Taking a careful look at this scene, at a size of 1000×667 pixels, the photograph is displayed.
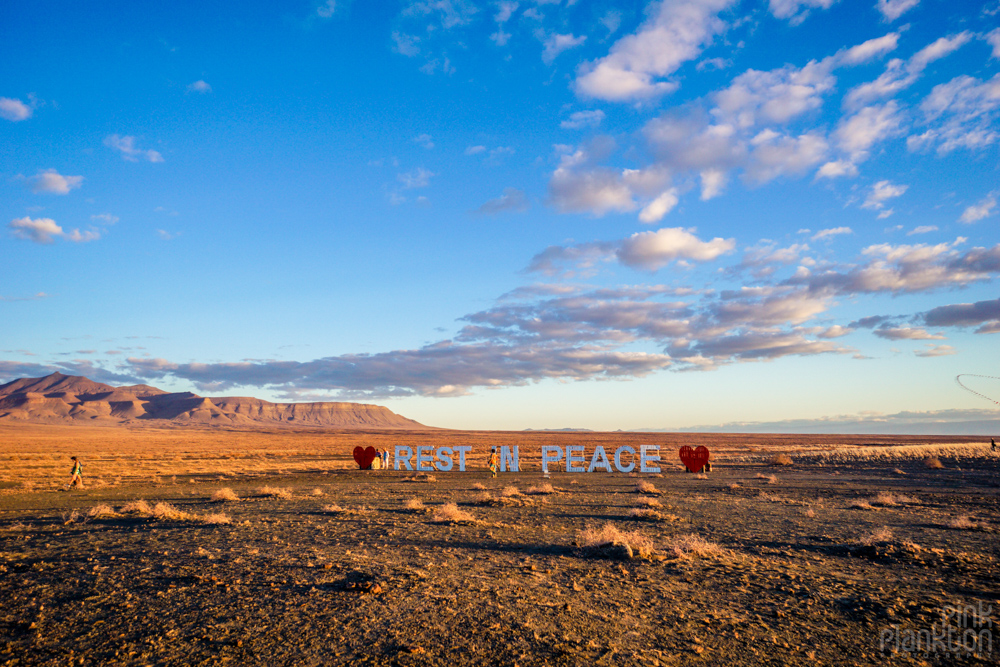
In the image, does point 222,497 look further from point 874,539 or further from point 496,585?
point 874,539

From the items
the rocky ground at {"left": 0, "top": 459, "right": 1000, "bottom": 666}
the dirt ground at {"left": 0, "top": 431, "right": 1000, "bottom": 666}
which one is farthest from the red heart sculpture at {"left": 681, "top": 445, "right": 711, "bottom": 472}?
the rocky ground at {"left": 0, "top": 459, "right": 1000, "bottom": 666}

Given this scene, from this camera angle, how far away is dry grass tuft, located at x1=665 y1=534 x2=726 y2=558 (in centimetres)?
1075

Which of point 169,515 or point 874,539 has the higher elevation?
point 874,539

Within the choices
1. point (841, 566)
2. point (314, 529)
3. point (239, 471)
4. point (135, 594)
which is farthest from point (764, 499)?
point (239, 471)

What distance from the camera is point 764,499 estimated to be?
2033 centimetres

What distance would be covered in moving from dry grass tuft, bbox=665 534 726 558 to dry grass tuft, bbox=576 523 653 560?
505 millimetres

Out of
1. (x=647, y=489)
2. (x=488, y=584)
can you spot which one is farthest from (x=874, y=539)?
(x=647, y=489)

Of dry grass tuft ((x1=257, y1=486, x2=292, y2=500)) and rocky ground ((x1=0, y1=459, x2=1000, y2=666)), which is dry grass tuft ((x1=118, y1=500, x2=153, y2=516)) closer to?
rocky ground ((x1=0, y1=459, x2=1000, y2=666))

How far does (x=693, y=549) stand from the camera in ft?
36.1

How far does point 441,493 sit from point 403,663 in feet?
54.7

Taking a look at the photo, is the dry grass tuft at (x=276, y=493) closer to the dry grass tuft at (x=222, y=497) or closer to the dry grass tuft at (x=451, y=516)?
the dry grass tuft at (x=222, y=497)

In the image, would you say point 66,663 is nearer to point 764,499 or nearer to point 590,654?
point 590,654

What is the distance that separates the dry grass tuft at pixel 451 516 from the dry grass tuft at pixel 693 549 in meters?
5.83

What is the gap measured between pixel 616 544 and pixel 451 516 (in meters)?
5.66
